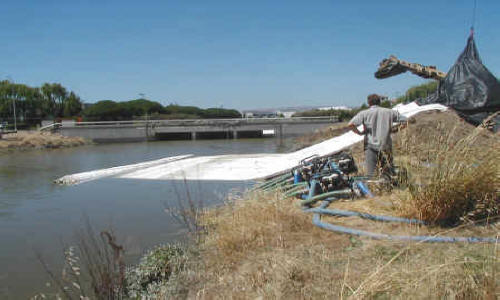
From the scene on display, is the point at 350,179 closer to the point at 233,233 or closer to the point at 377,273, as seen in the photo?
the point at 233,233

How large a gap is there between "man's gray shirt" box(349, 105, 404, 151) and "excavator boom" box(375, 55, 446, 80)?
Answer: 30.7ft

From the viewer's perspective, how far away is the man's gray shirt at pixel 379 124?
481 centimetres

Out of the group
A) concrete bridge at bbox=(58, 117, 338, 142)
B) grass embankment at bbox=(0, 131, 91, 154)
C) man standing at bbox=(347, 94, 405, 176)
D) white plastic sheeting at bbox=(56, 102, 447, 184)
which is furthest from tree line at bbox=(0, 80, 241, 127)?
man standing at bbox=(347, 94, 405, 176)

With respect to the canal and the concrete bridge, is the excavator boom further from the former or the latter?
the concrete bridge

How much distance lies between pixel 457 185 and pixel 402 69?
1147 centimetres

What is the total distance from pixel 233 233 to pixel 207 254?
0.33 m

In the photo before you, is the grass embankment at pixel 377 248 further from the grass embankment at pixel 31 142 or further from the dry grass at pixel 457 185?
the grass embankment at pixel 31 142

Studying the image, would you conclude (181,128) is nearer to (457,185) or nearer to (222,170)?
(222,170)

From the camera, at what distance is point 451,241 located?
2877 mm

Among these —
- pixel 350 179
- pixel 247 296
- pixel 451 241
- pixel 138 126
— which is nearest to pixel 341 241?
pixel 451 241

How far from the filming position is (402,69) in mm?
13547

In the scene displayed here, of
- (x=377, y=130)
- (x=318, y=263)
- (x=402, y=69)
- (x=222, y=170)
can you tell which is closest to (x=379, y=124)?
(x=377, y=130)

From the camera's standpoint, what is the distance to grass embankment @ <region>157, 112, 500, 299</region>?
2094 mm

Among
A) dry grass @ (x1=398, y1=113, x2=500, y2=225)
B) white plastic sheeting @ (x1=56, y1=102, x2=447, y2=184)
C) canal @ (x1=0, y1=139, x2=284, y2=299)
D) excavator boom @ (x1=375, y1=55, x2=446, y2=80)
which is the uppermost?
excavator boom @ (x1=375, y1=55, x2=446, y2=80)
